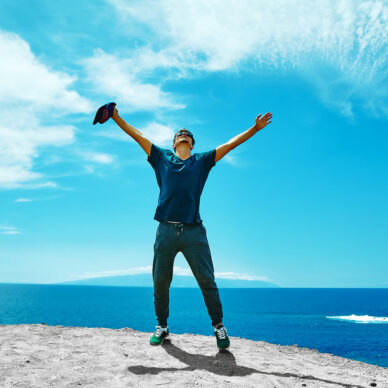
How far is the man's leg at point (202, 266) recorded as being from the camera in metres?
4.84

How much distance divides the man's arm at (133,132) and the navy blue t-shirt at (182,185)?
31 centimetres

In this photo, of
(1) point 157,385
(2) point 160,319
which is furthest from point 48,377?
(2) point 160,319

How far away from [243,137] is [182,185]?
115cm

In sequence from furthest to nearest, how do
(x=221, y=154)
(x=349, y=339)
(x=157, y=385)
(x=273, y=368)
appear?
1. (x=349, y=339)
2. (x=221, y=154)
3. (x=273, y=368)
4. (x=157, y=385)

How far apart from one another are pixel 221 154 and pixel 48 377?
351 cm

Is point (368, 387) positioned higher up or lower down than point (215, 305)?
lower down

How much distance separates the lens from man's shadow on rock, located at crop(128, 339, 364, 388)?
420cm

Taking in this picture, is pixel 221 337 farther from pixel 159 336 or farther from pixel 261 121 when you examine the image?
pixel 261 121

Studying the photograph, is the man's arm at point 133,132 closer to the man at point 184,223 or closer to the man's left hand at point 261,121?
the man at point 184,223

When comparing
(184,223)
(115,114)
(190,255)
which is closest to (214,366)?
(190,255)

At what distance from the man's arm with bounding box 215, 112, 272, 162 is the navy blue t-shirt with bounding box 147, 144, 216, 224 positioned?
0.10 meters

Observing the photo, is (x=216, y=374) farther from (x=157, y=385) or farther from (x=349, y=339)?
(x=349, y=339)

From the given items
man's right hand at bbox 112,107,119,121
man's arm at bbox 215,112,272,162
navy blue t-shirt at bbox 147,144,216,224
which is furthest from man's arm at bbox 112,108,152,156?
Answer: man's arm at bbox 215,112,272,162

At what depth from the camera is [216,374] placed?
163 inches
